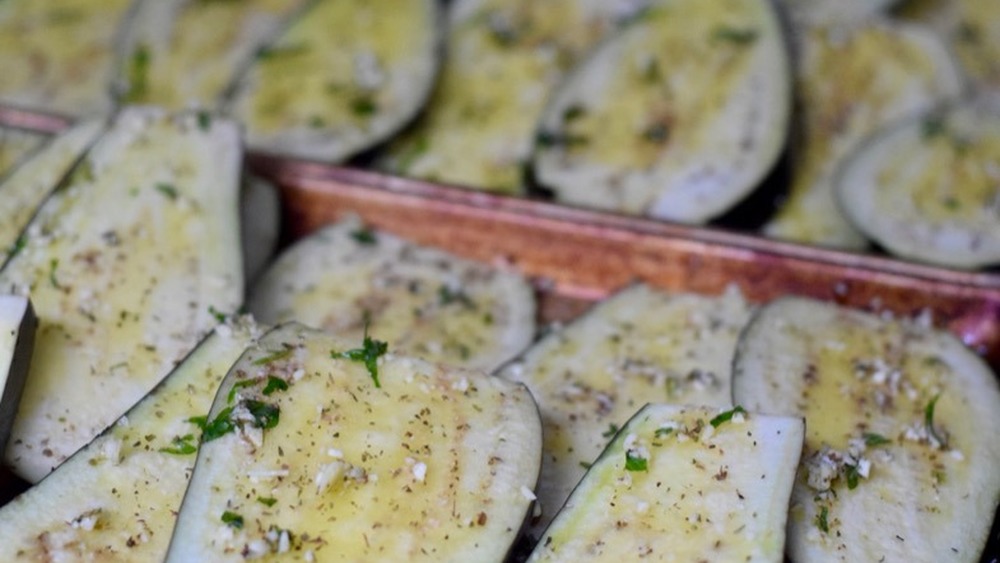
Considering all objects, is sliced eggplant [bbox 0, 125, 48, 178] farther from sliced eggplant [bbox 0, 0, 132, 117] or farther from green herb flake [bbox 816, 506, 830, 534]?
green herb flake [bbox 816, 506, 830, 534]

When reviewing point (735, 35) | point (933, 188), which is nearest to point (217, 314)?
point (735, 35)

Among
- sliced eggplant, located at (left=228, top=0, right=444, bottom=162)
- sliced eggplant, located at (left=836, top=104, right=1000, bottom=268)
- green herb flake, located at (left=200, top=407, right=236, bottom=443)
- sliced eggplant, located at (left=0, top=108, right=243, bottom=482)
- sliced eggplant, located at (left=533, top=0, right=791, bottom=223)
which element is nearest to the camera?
green herb flake, located at (left=200, top=407, right=236, bottom=443)

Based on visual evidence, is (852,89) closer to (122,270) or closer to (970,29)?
(970,29)

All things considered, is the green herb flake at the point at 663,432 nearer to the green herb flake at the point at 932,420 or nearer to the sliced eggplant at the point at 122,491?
the green herb flake at the point at 932,420

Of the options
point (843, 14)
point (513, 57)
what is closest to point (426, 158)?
point (513, 57)

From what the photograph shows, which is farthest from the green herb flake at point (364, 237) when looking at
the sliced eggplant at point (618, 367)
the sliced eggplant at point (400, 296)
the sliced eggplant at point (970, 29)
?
the sliced eggplant at point (970, 29)

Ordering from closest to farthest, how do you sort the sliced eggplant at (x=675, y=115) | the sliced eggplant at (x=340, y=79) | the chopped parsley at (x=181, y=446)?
the chopped parsley at (x=181, y=446) → the sliced eggplant at (x=675, y=115) → the sliced eggplant at (x=340, y=79)

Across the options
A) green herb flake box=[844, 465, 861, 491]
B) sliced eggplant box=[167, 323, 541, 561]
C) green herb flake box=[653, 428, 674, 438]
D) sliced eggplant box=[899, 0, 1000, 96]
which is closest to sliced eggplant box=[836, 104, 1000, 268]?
sliced eggplant box=[899, 0, 1000, 96]
